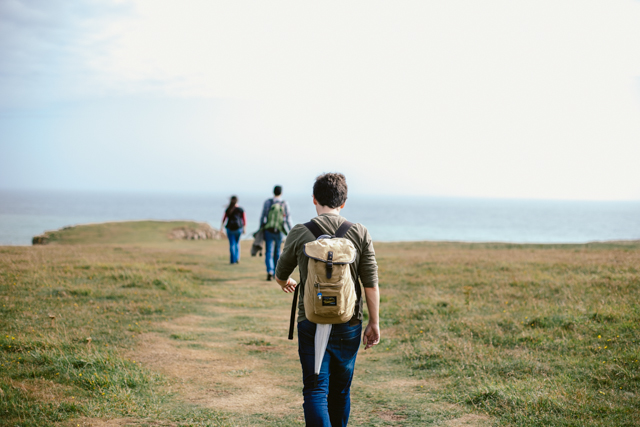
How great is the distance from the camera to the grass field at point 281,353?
4977mm

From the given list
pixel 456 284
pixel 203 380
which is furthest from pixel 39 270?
pixel 456 284

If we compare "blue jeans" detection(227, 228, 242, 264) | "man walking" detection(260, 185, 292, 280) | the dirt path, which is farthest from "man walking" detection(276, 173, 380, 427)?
"blue jeans" detection(227, 228, 242, 264)

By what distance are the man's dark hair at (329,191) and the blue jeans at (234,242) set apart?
12.8 meters

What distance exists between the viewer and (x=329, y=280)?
3381 mm

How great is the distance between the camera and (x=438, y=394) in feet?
18.8

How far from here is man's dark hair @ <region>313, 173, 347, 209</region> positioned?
367 centimetres

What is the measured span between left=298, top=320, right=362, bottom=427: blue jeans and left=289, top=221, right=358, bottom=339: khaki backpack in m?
0.15

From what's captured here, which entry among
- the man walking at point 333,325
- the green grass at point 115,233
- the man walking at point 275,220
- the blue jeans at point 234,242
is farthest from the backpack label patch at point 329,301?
the green grass at point 115,233

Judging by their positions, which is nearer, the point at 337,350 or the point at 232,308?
the point at 337,350

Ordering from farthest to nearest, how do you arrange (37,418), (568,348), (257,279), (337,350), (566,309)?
(257,279), (566,309), (568,348), (37,418), (337,350)

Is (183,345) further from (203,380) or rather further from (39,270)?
(39,270)

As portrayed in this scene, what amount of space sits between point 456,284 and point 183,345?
7.97 m

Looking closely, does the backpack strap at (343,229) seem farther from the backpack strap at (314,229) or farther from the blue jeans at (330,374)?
the blue jeans at (330,374)

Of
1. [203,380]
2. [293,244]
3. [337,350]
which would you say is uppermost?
[293,244]
